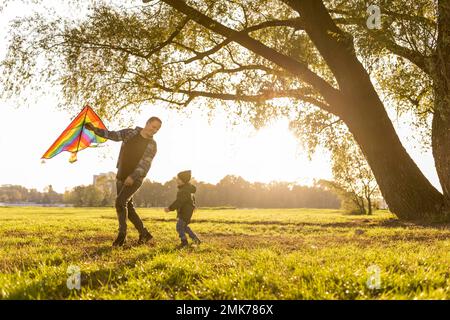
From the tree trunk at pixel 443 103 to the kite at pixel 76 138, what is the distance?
9.35 metres

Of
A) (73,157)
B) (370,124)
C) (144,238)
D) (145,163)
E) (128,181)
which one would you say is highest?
(370,124)

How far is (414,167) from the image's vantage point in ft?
43.0

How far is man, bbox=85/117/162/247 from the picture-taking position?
24.7 ft

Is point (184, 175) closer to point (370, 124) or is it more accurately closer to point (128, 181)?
point (128, 181)

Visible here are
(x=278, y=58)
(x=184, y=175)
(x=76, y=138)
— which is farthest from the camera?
(x=278, y=58)

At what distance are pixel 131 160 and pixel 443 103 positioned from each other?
9.21 m

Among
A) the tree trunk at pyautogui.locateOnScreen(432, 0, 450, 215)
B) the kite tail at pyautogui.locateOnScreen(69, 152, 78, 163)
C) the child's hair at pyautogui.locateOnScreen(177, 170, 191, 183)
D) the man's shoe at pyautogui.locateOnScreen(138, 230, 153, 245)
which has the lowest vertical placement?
the man's shoe at pyautogui.locateOnScreen(138, 230, 153, 245)

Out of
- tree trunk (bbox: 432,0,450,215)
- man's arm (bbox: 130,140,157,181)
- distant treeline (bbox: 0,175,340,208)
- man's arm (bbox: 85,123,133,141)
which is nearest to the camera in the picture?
man's arm (bbox: 85,123,133,141)

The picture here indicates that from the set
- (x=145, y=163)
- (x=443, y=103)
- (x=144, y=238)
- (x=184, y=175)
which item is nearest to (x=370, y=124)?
(x=443, y=103)

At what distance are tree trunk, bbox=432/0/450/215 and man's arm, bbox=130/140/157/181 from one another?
838 centimetres

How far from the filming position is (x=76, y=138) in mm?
8516

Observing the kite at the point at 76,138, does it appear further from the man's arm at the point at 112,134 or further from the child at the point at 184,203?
the child at the point at 184,203

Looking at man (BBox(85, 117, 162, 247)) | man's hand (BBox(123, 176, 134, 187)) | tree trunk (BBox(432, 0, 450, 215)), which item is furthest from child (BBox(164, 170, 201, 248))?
tree trunk (BBox(432, 0, 450, 215))

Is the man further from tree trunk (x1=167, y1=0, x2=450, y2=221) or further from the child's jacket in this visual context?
tree trunk (x1=167, y1=0, x2=450, y2=221)
